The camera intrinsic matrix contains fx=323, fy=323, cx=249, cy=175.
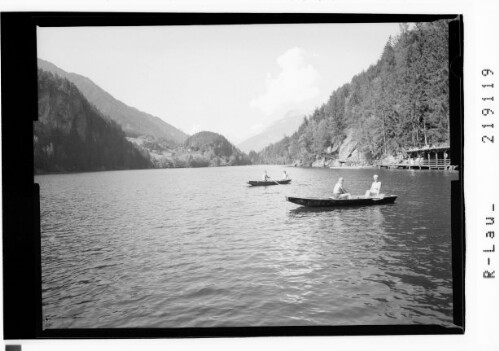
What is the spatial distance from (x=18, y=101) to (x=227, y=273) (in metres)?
3.74

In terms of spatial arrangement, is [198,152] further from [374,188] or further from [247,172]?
[374,188]

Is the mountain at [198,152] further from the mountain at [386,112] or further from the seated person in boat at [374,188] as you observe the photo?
the seated person in boat at [374,188]

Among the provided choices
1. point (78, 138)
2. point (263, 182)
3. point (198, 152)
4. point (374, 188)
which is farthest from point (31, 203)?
point (263, 182)

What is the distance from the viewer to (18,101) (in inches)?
151

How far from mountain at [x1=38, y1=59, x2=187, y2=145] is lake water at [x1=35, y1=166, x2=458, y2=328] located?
3.49 ft

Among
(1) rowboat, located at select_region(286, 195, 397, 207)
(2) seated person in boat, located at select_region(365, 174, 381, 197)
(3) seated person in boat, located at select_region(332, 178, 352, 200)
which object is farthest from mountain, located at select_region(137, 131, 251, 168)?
(2) seated person in boat, located at select_region(365, 174, 381, 197)

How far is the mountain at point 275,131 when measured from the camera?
573 cm

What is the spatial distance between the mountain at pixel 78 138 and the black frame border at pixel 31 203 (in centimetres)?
123

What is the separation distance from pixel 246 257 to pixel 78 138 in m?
4.13

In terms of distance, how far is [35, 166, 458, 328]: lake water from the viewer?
4172 mm

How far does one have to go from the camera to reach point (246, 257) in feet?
19.0
